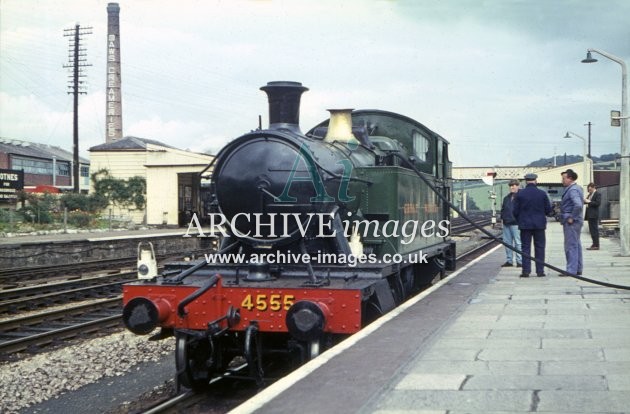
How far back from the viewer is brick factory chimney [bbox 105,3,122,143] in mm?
54656

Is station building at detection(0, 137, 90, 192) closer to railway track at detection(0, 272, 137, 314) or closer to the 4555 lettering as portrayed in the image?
railway track at detection(0, 272, 137, 314)

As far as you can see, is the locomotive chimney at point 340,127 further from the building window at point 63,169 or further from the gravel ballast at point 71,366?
the building window at point 63,169

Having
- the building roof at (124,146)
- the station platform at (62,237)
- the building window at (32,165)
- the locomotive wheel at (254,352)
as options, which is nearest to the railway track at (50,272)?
the station platform at (62,237)

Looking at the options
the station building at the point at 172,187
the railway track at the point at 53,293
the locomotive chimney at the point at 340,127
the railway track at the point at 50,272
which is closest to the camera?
the locomotive chimney at the point at 340,127

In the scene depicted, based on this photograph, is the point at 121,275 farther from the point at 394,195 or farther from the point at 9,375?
the point at 394,195

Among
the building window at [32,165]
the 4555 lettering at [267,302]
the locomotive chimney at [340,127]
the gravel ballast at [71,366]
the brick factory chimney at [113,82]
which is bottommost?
the gravel ballast at [71,366]

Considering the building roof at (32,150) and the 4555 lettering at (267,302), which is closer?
the 4555 lettering at (267,302)

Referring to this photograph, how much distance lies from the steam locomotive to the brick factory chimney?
49241 millimetres

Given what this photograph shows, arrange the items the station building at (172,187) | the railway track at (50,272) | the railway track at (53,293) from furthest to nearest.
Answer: the station building at (172,187) < the railway track at (50,272) < the railway track at (53,293)

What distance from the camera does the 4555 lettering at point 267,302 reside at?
249 inches

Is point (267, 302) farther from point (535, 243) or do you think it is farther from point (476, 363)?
point (535, 243)

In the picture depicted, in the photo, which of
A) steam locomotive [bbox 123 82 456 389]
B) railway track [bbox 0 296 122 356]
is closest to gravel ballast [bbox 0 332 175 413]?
railway track [bbox 0 296 122 356]

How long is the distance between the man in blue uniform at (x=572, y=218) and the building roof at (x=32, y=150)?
5267 centimetres

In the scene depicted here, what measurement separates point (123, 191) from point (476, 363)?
→ 4181 centimetres
